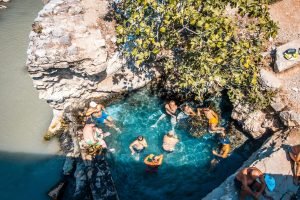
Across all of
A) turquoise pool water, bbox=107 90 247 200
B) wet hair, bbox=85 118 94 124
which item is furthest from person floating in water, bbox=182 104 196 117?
wet hair, bbox=85 118 94 124

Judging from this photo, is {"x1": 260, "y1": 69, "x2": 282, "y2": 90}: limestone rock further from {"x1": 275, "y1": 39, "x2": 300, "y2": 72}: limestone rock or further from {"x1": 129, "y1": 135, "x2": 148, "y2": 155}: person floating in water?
{"x1": 129, "y1": 135, "x2": 148, "y2": 155}: person floating in water

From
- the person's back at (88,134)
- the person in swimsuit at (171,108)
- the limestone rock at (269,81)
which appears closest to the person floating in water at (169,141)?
the person in swimsuit at (171,108)

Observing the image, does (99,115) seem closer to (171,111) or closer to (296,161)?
(171,111)

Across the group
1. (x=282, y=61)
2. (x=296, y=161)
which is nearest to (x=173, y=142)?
(x=296, y=161)

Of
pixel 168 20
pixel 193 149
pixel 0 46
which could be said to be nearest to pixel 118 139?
pixel 193 149

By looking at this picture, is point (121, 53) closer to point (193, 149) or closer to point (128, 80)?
point (128, 80)

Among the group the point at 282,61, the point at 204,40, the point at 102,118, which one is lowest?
the point at 102,118
